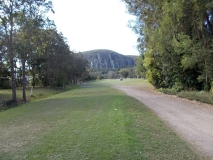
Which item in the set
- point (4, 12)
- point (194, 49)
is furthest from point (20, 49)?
point (194, 49)

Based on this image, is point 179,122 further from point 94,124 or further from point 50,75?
point 50,75

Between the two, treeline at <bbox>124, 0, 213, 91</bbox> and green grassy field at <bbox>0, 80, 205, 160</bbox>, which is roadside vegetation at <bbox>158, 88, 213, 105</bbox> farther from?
green grassy field at <bbox>0, 80, 205, 160</bbox>

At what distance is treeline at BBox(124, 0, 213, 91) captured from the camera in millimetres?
13164

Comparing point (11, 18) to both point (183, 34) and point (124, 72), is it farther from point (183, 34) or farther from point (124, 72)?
point (124, 72)

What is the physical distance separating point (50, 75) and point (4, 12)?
24216 mm

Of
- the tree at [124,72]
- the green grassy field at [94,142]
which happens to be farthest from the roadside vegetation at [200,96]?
the tree at [124,72]

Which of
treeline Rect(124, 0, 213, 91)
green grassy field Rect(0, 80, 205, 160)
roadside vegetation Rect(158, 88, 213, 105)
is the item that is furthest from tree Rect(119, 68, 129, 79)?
green grassy field Rect(0, 80, 205, 160)

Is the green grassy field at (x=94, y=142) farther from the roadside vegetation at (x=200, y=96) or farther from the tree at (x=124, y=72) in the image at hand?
the tree at (x=124, y=72)

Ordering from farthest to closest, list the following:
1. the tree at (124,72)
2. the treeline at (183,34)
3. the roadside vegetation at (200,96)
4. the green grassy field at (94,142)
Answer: the tree at (124,72)
the treeline at (183,34)
the roadside vegetation at (200,96)
the green grassy field at (94,142)

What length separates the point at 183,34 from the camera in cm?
1522

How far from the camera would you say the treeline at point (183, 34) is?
13.2 metres

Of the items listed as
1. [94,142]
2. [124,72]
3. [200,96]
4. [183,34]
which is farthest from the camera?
[124,72]

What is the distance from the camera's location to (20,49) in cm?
1653

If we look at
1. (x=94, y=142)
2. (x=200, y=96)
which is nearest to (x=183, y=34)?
(x=200, y=96)
